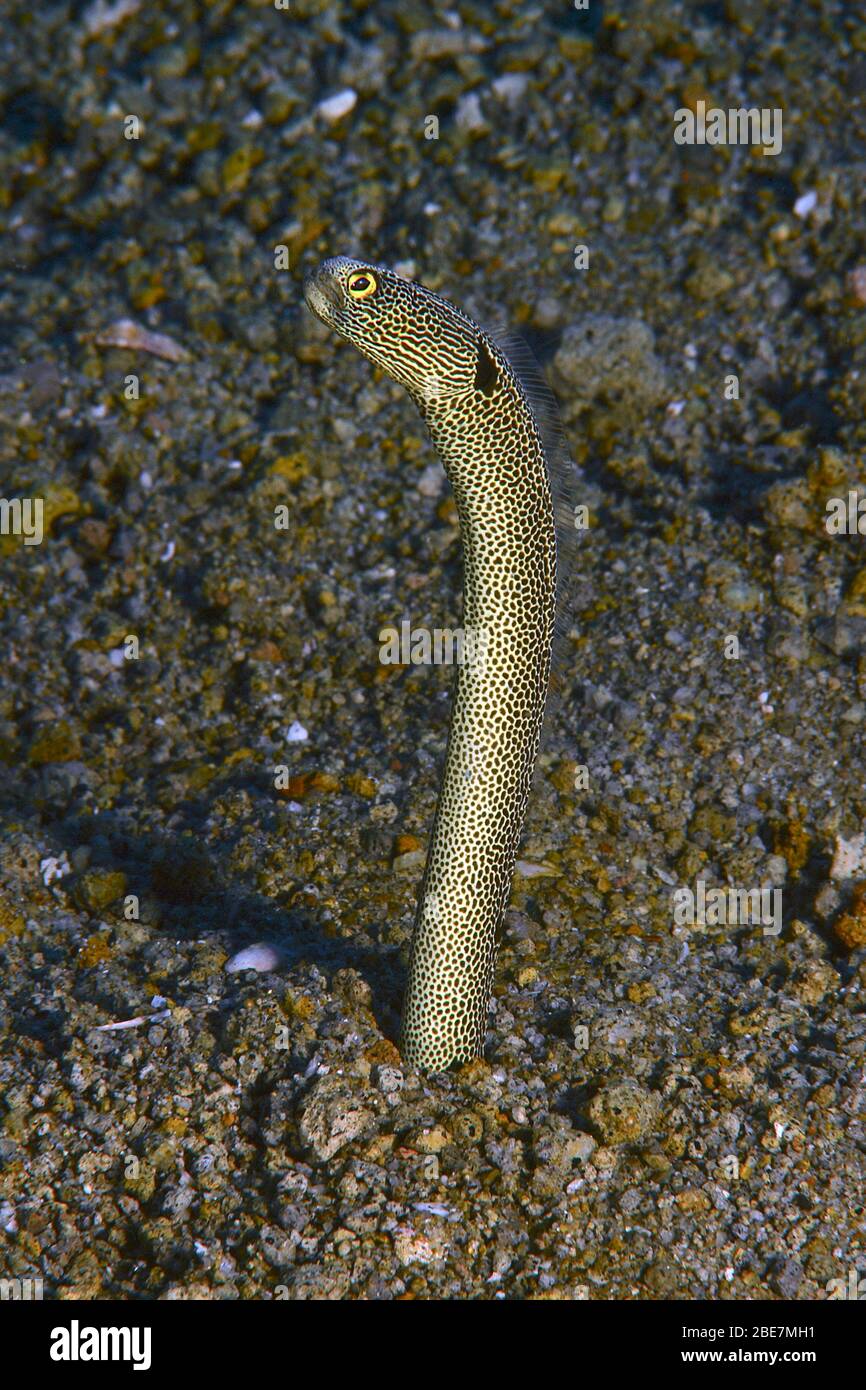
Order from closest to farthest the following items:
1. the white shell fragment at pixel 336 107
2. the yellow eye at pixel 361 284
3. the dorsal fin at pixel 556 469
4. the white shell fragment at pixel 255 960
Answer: the yellow eye at pixel 361 284 < the dorsal fin at pixel 556 469 < the white shell fragment at pixel 255 960 < the white shell fragment at pixel 336 107

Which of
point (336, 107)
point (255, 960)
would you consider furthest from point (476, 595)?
point (336, 107)

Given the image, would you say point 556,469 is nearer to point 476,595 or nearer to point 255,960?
point 476,595

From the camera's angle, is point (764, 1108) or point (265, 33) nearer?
point (764, 1108)

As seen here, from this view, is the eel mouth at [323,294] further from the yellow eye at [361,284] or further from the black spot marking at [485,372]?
the black spot marking at [485,372]

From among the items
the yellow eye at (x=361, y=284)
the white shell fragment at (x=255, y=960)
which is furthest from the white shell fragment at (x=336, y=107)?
the white shell fragment at (x=255, y=960)
